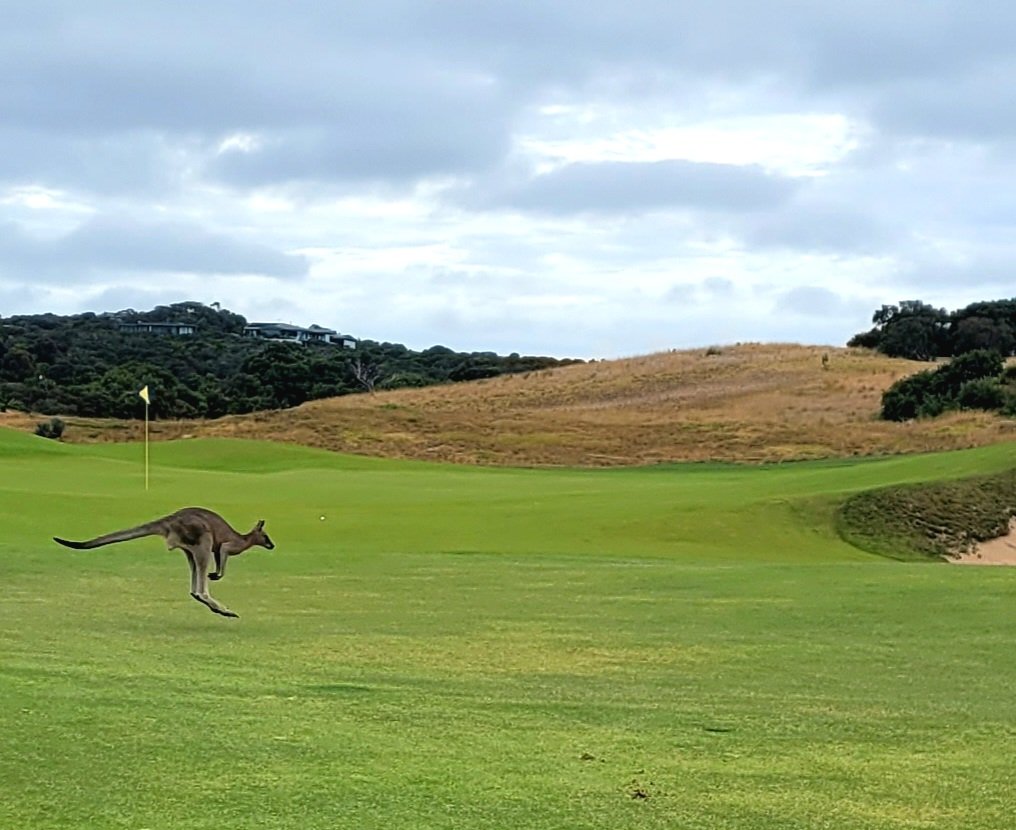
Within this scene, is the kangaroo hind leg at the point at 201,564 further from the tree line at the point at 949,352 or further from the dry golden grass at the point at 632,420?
the tree line at the point at 949,352

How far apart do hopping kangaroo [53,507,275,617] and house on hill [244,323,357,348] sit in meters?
127

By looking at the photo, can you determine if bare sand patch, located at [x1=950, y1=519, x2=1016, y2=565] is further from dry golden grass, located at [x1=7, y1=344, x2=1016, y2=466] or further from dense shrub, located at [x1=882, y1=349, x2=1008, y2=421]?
dense shrub, located at [x1=882, y1=349, x2=1008, y2=421]

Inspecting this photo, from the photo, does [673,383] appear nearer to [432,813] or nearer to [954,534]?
[954,534]

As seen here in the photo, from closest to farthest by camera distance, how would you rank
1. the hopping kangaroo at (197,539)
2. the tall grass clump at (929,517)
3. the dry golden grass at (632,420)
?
the hopping kangaroo at (197,539)
the tall grass clump at (929,517)
the dry golden grass at (632,420)

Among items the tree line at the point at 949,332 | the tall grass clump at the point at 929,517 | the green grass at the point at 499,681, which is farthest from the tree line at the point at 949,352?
the green grass at the point at 499,681

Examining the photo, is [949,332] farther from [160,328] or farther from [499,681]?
[499,681]

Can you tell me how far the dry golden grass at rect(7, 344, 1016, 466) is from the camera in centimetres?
5012

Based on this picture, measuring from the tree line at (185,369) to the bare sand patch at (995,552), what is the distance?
48.9 meters

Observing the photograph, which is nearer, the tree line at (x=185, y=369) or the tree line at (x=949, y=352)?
the tree line at (x=949, y=352)

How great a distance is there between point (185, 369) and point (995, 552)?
244 ft

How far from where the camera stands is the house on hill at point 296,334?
143m

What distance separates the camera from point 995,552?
26672 mm

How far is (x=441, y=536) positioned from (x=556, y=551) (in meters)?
2.06

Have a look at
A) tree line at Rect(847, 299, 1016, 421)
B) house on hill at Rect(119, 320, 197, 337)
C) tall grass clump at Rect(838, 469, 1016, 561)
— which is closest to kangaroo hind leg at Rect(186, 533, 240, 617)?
tall grass clump at Rect(838, 469, 1016, 561)
